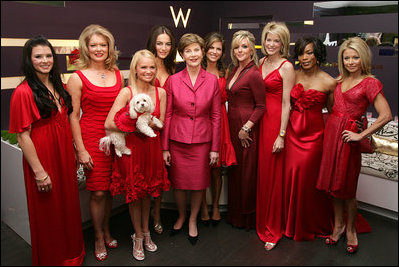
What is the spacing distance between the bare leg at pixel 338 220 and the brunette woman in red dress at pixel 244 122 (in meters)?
0.77

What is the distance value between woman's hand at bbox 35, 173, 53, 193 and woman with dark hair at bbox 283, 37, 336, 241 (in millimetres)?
2070

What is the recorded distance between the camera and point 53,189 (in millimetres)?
2443

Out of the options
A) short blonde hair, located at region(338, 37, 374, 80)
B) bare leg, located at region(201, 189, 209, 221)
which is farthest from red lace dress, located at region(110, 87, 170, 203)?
short blonde hair, located at region(338, 37, 374, 80)

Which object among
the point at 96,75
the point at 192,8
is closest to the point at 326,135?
the point at 96,75

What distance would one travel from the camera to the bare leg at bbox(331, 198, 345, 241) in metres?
3.06

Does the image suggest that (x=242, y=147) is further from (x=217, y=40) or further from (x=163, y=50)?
(x=163, y=50)

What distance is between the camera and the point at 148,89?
106 inches

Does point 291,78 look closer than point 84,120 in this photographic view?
No

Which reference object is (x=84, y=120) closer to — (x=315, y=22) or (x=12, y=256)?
(x=12, y=256)

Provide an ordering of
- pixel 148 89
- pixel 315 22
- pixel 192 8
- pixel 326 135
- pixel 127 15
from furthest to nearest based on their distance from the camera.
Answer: pixel 315 22
pixel 192 8
pixel 127 15
pixel 326 135
pixel 148 89

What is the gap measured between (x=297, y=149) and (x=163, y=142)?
1.25m

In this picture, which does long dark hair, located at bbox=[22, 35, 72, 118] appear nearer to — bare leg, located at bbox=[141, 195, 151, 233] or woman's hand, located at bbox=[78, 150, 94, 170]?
woman's hand, located at bbox=[78, 150, 94, 170]

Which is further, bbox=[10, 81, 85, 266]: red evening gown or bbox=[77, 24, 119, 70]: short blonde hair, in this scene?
bbox=[77, 24, 119, 70]: short blonde hair

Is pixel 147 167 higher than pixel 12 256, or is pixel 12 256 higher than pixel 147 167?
pixel 147 167
